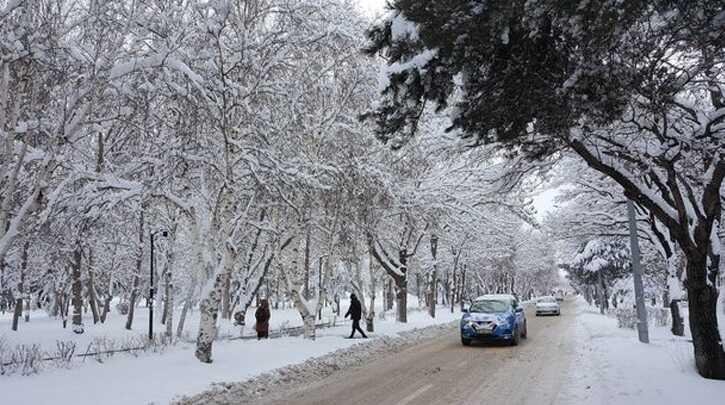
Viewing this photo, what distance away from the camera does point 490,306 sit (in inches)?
790

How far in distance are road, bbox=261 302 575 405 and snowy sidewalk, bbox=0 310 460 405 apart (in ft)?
5.73

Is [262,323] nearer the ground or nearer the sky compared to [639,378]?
nearer the sky

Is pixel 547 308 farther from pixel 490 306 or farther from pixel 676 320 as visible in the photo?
pixel 490 306

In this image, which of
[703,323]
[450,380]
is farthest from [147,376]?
[703,323]

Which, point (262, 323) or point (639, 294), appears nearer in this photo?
point (639, 294)

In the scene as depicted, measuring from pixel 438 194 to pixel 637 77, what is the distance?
652 inches

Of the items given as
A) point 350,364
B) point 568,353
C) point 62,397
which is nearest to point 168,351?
point 350,364

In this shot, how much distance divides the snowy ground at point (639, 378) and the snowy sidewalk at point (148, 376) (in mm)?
6942

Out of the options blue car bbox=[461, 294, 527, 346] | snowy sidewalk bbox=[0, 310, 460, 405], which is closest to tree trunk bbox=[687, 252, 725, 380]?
blue car bbox=[461, 294, 527, 346]

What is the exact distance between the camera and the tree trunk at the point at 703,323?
391 inches

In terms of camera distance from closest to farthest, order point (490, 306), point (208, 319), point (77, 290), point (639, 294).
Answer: point (208, 319)
point (639, 294)
point (490, 306)
point (77, 290)

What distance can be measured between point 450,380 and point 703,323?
5.06 meters

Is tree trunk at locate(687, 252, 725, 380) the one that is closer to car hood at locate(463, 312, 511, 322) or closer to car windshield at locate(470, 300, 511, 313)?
car hood at locate(463, 312, 511, 322)

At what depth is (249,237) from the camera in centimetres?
2786
